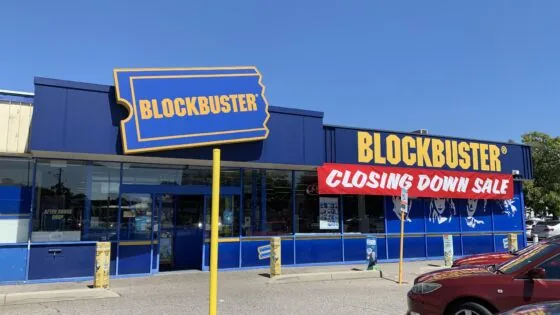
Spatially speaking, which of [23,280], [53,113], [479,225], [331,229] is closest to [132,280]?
[23,280]

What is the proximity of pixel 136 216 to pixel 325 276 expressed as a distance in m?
5.48

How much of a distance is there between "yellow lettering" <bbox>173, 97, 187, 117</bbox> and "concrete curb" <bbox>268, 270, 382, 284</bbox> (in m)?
4.96

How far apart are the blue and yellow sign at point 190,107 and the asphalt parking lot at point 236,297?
3.50 m

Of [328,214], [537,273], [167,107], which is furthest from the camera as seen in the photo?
[328,214]

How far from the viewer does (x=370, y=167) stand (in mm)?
17125

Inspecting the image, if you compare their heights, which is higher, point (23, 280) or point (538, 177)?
point (538, 177)

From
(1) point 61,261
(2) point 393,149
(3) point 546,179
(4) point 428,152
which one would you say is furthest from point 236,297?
(3) point 546,179

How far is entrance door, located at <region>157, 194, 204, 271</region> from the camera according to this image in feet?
48.8

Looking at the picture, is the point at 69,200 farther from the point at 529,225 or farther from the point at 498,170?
the point at 529,225

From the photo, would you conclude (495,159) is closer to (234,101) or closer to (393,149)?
(393,149)

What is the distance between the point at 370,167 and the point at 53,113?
9.87 meters

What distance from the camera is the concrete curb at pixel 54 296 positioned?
1023 centimetres

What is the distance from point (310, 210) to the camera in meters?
16.8

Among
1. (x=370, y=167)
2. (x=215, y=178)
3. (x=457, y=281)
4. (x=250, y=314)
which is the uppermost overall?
(x=370, y=167)
